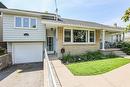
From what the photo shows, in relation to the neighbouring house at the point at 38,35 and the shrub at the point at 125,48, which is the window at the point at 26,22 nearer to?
the neighbouring house at the point at 38,35

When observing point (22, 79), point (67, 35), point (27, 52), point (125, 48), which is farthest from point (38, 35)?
point (125, 48)

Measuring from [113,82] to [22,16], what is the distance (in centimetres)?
1261

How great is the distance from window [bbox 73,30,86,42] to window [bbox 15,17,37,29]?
4763mm

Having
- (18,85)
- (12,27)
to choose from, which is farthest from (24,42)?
(18,85)

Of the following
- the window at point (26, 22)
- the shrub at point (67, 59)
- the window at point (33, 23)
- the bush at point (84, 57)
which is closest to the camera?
the shrub at point (67, 59)

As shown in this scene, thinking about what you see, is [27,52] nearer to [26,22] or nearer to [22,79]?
[26,22]

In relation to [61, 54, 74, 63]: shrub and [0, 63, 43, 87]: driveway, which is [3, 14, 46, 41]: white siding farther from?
[0, 63, 43, 87]: driveway

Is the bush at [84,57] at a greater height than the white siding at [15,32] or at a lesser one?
lesser

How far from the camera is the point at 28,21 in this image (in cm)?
1630

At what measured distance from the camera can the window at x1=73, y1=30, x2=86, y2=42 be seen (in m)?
16.0

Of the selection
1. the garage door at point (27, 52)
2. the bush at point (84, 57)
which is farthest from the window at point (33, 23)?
the bush at point (84, 57)

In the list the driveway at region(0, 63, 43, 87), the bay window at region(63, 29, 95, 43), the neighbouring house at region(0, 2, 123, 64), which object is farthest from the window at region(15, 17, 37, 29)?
the driveway at region(0, 63, 43, 87)

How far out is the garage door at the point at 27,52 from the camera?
16953 mm

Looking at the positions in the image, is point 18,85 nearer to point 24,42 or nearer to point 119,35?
point 24,42
